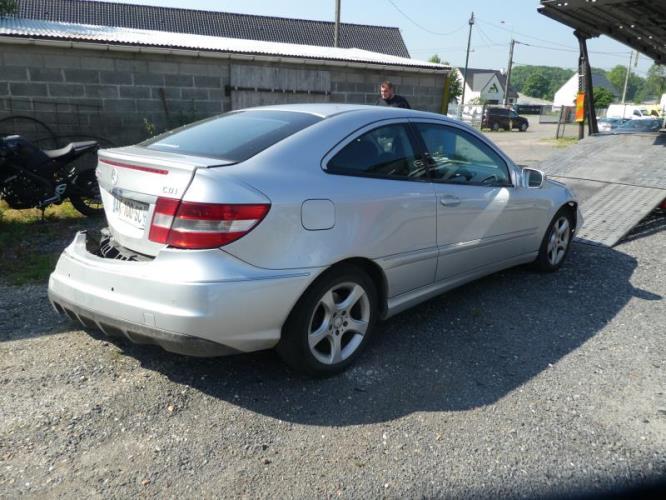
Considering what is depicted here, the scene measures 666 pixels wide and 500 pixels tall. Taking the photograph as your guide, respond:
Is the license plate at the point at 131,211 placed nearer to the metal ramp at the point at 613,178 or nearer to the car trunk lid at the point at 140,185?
the car trunk lid at the point at 140,185

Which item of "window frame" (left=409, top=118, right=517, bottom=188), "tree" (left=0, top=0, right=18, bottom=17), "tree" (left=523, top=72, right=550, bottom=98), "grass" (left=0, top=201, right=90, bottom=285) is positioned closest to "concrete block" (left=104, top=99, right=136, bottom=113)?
"grass" (left=0, top=201, right=90, bottom=285)

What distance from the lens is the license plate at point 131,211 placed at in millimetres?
2941

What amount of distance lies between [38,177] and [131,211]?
4.17m

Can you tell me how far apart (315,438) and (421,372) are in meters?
0.96

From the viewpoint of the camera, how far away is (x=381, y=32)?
4634 cm

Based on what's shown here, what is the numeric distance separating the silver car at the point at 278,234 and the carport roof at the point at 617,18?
691 cm

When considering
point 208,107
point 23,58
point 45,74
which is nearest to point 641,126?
point 208,107

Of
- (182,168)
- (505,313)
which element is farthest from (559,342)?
(182,168)

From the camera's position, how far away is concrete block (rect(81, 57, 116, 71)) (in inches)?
328

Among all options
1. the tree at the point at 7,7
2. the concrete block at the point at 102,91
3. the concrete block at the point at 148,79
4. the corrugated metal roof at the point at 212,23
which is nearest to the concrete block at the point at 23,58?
the concrete block at the point at 102,91

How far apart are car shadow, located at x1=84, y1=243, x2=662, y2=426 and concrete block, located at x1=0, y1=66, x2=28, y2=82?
6.18m

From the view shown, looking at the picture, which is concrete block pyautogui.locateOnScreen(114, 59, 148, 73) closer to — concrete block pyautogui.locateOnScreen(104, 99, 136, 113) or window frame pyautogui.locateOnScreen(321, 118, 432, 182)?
concrete block pyautogui.locateOnScreen(104, 99, 136, 113)

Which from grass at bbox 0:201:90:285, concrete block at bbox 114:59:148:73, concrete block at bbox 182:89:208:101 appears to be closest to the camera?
grass at bbox 0:201:90:285

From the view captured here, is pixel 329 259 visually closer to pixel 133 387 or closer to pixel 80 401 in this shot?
pixel 133 387
